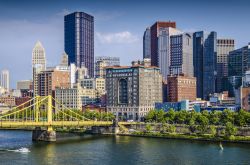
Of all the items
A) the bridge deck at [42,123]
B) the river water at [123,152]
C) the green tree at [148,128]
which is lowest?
the river water at [123,152]

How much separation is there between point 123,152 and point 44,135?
101 feet

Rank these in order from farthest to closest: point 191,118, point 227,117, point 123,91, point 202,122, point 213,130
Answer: point 123,91, point 191,118, point 227,117, point 202,122, point 213,130

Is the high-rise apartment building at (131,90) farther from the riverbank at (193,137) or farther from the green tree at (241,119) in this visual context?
the green tree at (241,119)

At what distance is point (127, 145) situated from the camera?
94.4 meters

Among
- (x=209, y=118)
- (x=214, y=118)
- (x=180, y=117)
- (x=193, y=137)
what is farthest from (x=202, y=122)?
(x=180, y=117)

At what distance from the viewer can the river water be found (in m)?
74.0

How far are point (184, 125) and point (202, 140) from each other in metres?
16.0

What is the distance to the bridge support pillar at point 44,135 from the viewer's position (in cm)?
10619

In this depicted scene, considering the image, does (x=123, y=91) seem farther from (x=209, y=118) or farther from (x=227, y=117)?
(x=227, y=117)

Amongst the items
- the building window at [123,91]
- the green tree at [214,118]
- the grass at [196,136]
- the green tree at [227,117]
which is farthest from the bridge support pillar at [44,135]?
the building window at [123,91]

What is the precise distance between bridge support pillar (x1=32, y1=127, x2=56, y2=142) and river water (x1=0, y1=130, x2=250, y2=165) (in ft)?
14.7

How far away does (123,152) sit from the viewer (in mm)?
84000

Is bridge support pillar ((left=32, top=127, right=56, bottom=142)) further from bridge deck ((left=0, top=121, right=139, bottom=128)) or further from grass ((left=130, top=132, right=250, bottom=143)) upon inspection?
grass ((left=130, top=132, right=250, bottom=143))

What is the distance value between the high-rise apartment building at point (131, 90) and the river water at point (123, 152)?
66.3 m
